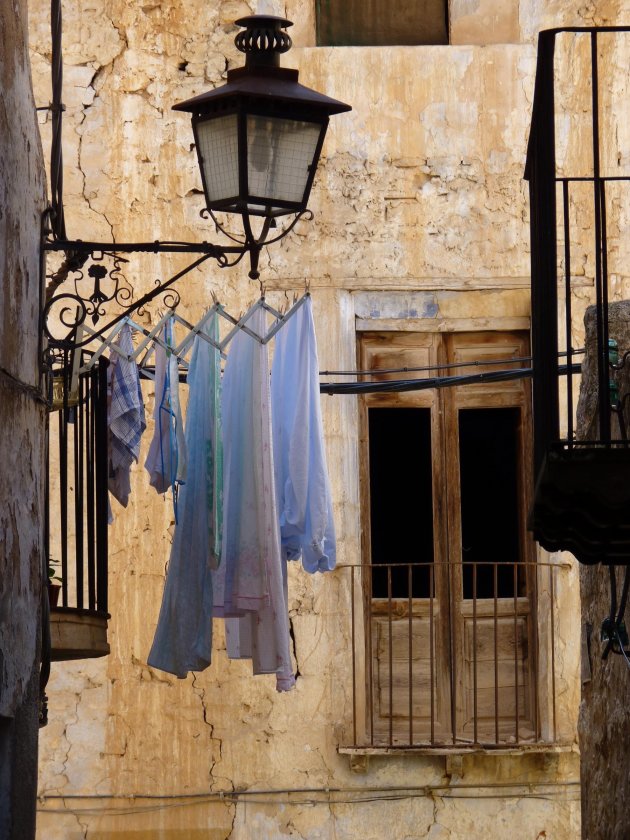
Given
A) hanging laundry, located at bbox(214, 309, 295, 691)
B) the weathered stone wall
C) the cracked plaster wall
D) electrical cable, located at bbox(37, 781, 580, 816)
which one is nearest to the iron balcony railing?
the cracked plaster wall

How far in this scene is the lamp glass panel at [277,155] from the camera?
6188 mm

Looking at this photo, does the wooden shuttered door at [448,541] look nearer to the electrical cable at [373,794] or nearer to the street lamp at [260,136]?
the electrical cable at [373,794]

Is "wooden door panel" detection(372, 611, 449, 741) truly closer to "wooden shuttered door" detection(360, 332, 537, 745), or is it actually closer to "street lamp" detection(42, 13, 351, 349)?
"wooden shuttered door" detection(360, 332, 537, 745)

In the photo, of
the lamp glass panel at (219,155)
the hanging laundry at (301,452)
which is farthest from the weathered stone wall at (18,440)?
the hanging laundry at (301,452)

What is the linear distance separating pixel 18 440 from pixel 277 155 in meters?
1.41

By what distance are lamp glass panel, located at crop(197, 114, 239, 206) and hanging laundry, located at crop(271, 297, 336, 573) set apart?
3.88ft

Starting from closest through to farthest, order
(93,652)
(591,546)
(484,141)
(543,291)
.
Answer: (591,546), (543,291), (93,652), (484,141)

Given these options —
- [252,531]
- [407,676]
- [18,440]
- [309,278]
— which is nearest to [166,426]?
[252,531]

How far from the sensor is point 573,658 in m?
10.5

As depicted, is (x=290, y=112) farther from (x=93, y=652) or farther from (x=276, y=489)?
(x=93, y=652)

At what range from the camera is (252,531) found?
7141 mm

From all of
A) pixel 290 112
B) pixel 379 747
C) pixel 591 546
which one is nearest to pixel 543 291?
pixel 591 546

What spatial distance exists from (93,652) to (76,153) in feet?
15.7

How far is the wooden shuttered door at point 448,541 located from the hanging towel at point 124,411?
3.39 m
